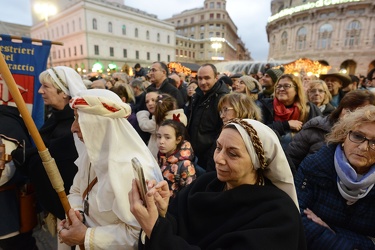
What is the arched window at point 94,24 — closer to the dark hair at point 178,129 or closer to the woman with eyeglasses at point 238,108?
the dark hair at point 178,129

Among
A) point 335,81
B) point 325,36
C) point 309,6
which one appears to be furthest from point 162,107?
point 309,6

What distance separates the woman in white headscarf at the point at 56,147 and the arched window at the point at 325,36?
174 feet

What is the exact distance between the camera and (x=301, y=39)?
47219 mm

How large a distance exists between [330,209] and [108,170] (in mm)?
1786

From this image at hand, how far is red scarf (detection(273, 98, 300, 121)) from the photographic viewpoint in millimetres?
3285

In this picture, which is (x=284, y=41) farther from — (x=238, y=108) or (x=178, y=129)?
(x=178, y=129)

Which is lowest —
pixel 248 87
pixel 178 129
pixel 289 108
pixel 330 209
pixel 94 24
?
pixel 330 209

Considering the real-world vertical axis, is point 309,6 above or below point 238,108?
above

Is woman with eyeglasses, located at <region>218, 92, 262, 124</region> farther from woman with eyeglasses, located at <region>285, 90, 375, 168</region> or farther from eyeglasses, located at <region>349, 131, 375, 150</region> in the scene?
eyeglasses, located at <region>349, 131, 375, 150</region>

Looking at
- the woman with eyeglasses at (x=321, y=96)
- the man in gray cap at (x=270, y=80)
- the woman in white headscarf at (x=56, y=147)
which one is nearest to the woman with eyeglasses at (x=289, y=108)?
the woman with eyeglasses at (x=321, y=96)

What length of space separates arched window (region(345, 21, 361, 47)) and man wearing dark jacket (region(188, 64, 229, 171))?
51.4 m

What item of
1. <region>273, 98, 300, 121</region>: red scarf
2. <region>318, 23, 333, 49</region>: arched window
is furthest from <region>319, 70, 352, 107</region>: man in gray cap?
<region>318, 23, 333, 49</region>: arched window

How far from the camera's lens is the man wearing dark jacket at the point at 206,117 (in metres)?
3.56

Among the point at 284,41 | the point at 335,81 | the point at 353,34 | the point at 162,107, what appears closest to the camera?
the point at 162,107
